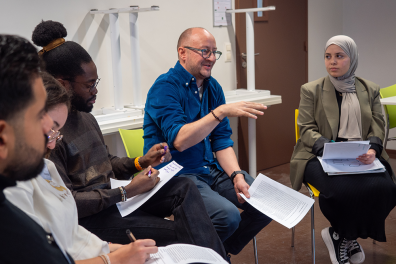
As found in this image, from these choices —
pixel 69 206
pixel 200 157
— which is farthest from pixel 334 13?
pixel 69 206

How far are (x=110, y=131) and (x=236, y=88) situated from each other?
5.73 ft

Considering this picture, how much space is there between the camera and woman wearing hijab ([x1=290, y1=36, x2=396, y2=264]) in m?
2.10

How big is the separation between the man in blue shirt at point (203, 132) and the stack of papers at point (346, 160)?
0.49 metres

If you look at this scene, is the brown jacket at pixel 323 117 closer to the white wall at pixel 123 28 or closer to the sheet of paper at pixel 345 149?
the sheet of paper at pixel 345 149

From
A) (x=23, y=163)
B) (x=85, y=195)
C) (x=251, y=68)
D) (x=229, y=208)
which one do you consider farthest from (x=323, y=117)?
(x=23, y=163)

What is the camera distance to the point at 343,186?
6.90ft

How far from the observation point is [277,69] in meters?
4.13

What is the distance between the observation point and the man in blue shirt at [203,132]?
67.9 inches

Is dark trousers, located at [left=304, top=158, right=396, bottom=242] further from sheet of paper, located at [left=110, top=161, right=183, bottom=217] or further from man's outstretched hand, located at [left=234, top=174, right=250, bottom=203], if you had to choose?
sheet of paper, located at [left=110, top=161, right=183, bottom=217]

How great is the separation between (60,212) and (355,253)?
1.76 meters

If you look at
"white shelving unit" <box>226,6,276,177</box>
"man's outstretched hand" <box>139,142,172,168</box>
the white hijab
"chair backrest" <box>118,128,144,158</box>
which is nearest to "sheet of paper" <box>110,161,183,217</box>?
"man's outstretched hand" <box>139,142,172,168</box>

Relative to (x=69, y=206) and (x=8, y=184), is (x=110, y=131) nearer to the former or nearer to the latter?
(x=69, y=206)

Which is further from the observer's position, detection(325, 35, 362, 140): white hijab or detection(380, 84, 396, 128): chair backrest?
detection(380, 84, 396, 128): chair backrest

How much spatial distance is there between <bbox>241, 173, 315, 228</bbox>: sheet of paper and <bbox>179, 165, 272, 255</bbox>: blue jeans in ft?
0.29
